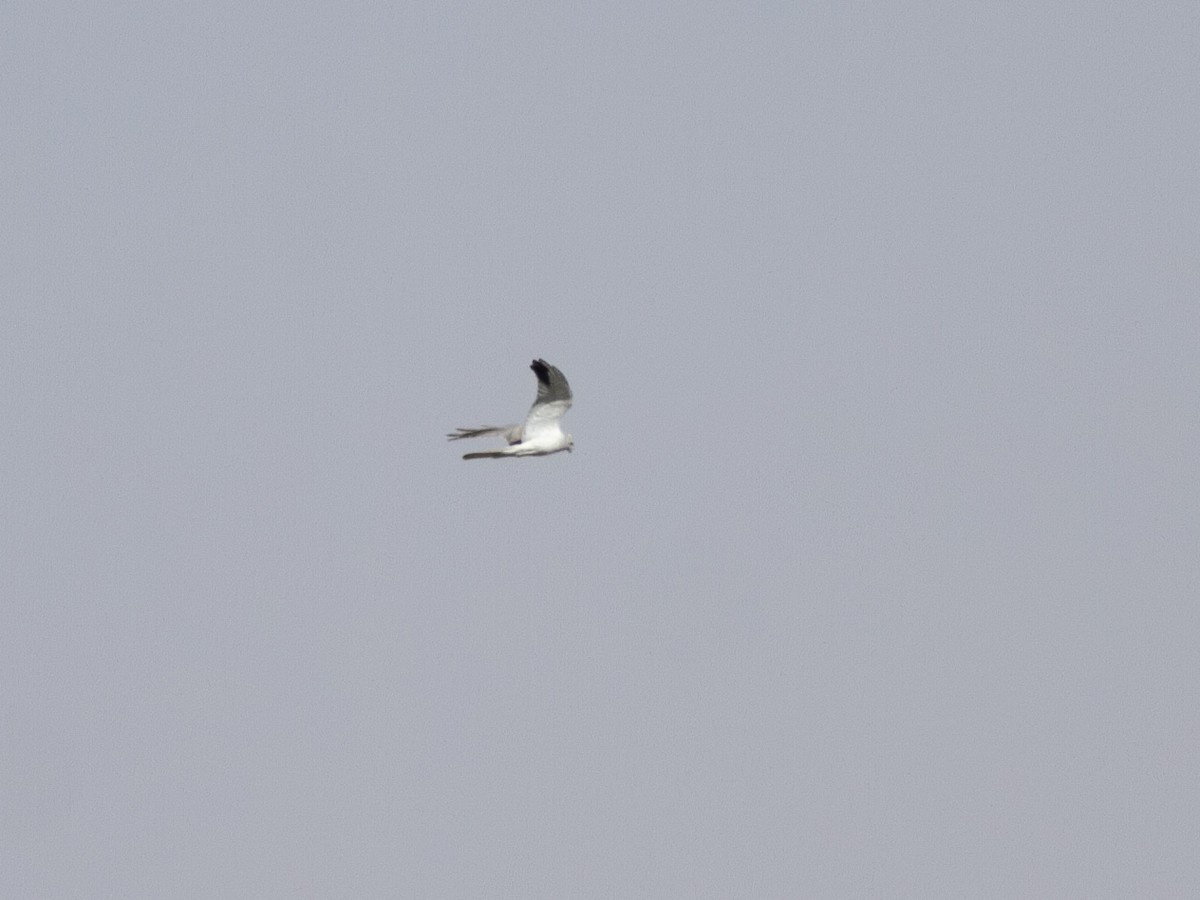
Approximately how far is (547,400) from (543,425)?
124 cm

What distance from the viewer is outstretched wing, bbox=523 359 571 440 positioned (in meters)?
142

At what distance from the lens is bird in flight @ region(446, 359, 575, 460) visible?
142750 mm

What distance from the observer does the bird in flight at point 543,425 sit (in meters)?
143

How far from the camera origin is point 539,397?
471 feet

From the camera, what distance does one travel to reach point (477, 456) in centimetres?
14200

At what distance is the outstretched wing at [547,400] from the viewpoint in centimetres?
14250

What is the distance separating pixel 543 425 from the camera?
474 ft

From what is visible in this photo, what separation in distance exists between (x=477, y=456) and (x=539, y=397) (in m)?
3.31
